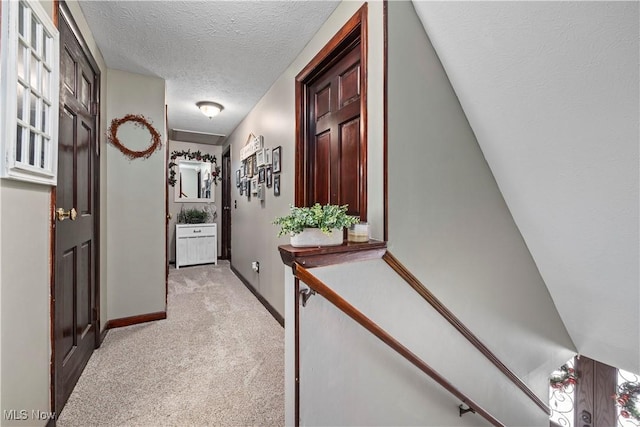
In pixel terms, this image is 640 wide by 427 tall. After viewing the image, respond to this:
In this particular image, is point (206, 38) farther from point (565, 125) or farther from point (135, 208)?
point (565, 125)

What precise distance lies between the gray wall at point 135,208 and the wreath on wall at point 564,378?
13.6ft

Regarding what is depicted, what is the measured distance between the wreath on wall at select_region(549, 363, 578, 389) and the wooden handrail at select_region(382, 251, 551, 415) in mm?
1155

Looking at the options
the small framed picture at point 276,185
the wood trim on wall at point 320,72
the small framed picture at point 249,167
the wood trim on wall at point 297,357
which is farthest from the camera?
the small framed picture at point 249,167

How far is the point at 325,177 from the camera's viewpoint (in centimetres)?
223

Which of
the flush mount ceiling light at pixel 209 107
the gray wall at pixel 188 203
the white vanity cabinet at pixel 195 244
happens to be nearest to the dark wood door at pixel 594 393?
the flush mount ceiling light at pixel 209 107

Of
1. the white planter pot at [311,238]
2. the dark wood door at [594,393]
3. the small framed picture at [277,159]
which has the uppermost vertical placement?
the small framed picture at [277,159]

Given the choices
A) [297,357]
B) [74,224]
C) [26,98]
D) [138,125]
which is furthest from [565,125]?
[138,125]

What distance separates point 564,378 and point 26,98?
184 inches

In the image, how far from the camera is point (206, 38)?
2.19m

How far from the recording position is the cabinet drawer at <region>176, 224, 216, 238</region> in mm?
4999

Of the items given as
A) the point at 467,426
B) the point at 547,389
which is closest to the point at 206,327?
the point at 467,426

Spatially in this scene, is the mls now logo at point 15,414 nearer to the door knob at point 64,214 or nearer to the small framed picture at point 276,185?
the door knob at point 64,214

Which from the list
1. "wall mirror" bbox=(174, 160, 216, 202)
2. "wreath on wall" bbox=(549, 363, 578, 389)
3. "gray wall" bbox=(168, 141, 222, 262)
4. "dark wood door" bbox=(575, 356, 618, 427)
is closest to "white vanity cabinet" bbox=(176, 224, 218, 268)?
"gray wall" bbox=(168, 141, 222, 262)

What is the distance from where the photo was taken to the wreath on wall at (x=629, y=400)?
2.43 meters
